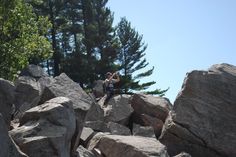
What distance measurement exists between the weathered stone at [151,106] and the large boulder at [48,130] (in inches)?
366

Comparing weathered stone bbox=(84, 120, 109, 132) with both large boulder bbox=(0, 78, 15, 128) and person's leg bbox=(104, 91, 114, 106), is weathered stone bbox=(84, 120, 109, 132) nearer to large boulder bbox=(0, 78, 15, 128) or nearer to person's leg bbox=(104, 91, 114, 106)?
person's leg bbox=(104, 91, 114, 106)

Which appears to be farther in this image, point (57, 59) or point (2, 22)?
point (57, 59)

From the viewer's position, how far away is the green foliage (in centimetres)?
2978

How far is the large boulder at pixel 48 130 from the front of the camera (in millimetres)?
12375

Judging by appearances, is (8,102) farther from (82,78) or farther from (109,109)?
(82,78)

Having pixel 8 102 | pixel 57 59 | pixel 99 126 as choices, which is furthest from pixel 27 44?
pixel 57 59

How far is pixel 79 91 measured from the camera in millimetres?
17109

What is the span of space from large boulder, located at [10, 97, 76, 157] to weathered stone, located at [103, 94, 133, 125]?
911 centimetres

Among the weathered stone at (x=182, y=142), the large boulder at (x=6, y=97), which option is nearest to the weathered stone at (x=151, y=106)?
the weathered stone at (x=182, y=142)

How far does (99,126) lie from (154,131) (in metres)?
2.45

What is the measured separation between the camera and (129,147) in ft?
51.9

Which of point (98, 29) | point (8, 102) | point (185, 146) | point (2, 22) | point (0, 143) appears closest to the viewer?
point (0, 143)

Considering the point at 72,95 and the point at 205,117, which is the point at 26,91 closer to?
the point at 72,95

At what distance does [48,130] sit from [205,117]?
8296 mm
